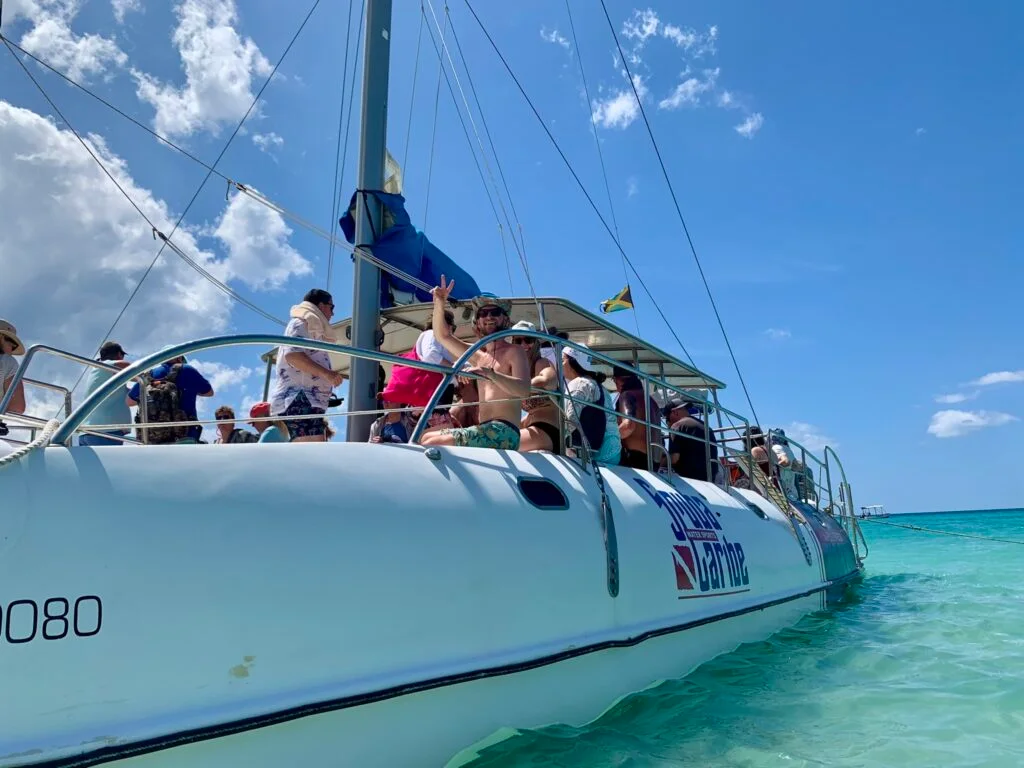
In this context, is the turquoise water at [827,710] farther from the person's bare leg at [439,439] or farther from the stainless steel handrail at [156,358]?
the stainless steel handrail at [156,358]

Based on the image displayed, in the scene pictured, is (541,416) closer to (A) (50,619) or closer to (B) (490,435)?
(B) (490,435)

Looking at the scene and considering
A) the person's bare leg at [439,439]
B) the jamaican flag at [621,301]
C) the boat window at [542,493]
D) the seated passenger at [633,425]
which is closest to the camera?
the boat window at [542,493]

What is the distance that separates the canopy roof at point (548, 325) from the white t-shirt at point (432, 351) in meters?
0.54

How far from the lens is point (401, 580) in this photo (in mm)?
2768

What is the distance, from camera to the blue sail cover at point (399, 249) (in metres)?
5.61

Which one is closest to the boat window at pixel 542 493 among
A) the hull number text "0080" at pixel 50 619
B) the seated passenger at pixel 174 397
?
the hull number text "0080" at pixel 50 619

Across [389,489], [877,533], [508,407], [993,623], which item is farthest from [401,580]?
[877,533]

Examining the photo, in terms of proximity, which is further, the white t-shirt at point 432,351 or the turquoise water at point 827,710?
the white t-shirt at point 432,351

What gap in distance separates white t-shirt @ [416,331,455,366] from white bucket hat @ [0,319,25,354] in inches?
110

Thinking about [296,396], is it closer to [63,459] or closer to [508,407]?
[508,407]

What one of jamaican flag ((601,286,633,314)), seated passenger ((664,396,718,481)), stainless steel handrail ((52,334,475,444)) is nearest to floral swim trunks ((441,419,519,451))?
stainless steel handrail ((52,334,475,444))

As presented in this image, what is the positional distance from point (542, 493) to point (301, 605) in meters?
1.51

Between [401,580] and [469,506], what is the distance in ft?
1.70

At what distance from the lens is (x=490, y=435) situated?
391 cm
